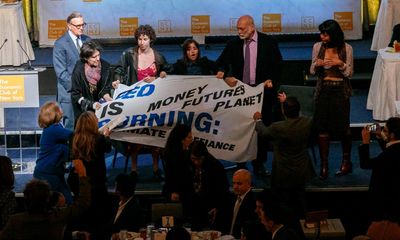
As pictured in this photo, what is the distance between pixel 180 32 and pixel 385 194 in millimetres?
7446

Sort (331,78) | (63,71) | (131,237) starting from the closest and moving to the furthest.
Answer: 1. (131,237)
2. (331,78)
3. (63,71)

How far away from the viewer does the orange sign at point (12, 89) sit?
12.3m

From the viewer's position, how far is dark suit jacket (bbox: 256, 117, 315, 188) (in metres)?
10.5

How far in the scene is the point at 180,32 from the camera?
16.7 metres

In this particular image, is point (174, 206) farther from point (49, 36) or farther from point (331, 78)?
point (49, 36)

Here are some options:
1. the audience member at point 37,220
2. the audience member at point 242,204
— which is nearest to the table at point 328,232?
the audience member at point 242,204

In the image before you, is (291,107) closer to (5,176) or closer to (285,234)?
(285,234)

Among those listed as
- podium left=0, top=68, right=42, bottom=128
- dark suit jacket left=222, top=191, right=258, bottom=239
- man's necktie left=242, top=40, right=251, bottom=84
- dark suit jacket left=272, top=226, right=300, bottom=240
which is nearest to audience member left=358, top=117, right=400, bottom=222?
dark suit jacket left=222, top=191, right=258, bottom=239

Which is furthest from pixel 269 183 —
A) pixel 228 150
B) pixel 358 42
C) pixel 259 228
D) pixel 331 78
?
pixel 358 42

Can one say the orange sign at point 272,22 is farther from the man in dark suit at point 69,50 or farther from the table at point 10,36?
the man in dark suit at point 69,50

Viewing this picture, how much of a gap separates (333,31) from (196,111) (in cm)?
168

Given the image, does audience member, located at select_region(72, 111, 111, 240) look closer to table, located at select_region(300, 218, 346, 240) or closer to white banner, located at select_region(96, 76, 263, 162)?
white banner, located at select_region(96, 76, 263, 162)

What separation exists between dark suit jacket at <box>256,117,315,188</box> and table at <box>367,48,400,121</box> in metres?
3.20

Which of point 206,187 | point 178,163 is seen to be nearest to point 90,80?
point 178,163
